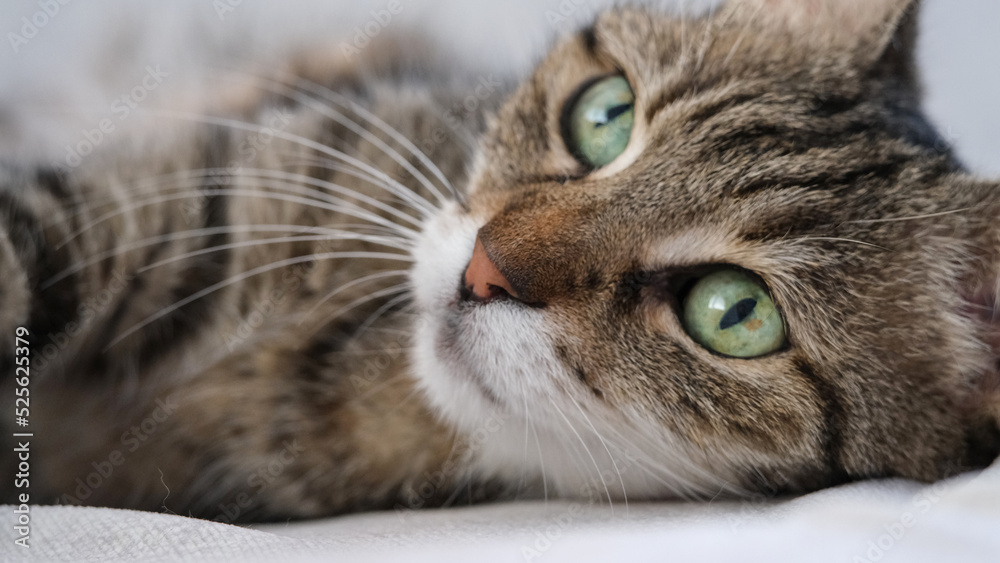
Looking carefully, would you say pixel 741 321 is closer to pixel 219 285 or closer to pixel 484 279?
pixel 484 279

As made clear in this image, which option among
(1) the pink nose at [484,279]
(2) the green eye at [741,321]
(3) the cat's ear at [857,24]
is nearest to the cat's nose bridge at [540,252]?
(1) the pink nose at [484,279]

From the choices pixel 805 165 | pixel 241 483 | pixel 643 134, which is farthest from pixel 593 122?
pixel 241 483

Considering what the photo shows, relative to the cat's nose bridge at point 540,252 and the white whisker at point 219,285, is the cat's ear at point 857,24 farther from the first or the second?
the white whisker at point 219,285

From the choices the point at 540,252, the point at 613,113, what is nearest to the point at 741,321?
the point at 540,252

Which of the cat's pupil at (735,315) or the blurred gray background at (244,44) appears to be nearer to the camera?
the cat's pupil at (735,315)

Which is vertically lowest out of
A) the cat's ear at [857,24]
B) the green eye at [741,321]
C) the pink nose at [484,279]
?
the green eye at [741,321]

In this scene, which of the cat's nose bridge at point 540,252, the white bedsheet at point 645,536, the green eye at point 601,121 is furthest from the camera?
the green eye at point 601,121

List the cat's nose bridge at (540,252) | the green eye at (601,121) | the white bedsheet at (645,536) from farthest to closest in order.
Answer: the green eye at (601,121)
the cat's nose bridge at (540,252)
the white bedsheet at (645,536)

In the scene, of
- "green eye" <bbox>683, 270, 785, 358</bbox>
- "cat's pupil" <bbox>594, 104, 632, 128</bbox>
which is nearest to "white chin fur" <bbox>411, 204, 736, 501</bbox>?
"green eye" <bbox>683, 270, 785, 358</bbox>
